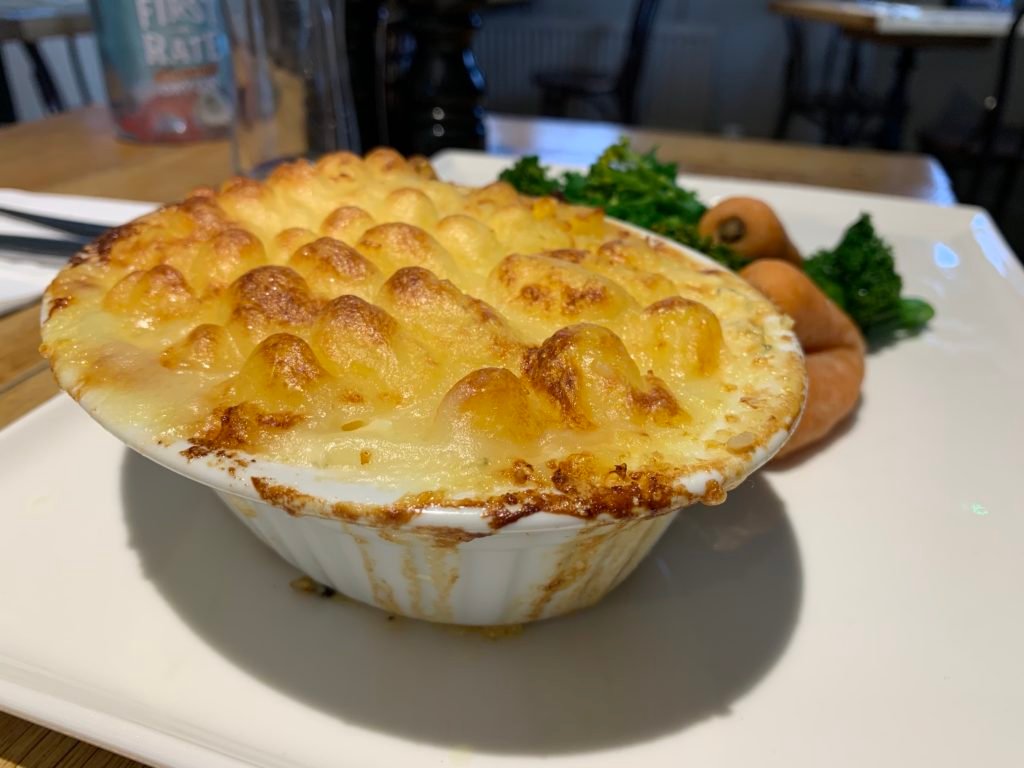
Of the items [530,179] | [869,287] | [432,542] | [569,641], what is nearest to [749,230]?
[869,287]

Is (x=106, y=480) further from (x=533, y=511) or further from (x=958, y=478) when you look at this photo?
(x=958, y=478)

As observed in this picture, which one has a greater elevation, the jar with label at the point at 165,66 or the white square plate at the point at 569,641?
the jar with label at the point at 165,66

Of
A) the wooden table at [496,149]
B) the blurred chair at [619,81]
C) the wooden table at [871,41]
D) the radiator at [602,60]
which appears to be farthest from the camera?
the radiator at [602,60]

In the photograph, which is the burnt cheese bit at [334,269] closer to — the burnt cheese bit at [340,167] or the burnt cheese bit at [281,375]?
the burnt cheese bit at [281,375]

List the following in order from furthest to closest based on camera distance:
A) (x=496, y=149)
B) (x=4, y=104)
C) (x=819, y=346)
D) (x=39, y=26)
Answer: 1. (x=4, y=104)
2. (x=39, y=26)
3. (x=496, y=149)
4. (x=819, y=346)

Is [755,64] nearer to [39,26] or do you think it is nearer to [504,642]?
[39,26]

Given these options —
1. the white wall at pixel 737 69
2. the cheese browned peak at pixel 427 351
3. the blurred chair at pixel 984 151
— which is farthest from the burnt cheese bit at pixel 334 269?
the white wall at pixel 737 69
